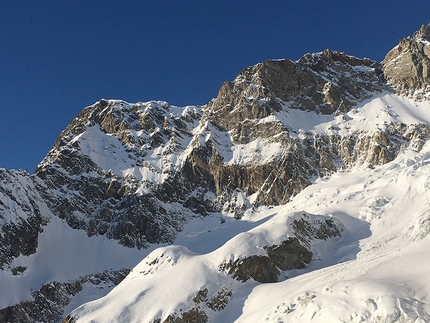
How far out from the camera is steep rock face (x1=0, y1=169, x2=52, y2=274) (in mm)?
83125

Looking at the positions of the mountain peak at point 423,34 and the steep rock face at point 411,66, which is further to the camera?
the mountain peak at point 423,34

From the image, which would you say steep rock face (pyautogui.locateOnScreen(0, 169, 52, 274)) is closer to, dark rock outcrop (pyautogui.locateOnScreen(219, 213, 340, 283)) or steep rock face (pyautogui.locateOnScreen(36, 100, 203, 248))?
steep rock face (pyautogui.locateOnScreen(36, 100, 203, 248))

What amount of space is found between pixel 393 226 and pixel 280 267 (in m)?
16.6

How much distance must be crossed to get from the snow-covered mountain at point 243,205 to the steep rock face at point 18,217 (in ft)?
0.96

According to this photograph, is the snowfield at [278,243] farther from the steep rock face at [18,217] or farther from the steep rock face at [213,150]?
the steep rock face at [18,217]

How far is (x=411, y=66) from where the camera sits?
129000 millimetres

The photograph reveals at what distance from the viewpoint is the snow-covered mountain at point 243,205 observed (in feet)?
152

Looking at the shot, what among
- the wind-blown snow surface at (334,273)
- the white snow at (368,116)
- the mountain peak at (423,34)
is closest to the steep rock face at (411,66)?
the mountain peak at (423,34)

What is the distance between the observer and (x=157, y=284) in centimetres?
5194

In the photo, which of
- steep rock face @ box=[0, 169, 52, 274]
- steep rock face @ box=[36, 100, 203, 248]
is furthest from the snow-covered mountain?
steep rock face @ box=[36, 100, 203, 248]

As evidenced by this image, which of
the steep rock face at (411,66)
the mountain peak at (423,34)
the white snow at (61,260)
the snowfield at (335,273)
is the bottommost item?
the snowfield at (335,273)

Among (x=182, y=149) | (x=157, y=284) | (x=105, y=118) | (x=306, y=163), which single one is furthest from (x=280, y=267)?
(x=105, y=118)

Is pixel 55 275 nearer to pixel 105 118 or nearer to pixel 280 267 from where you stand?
pixel 280 267

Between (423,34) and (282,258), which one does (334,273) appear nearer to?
(282,258)
